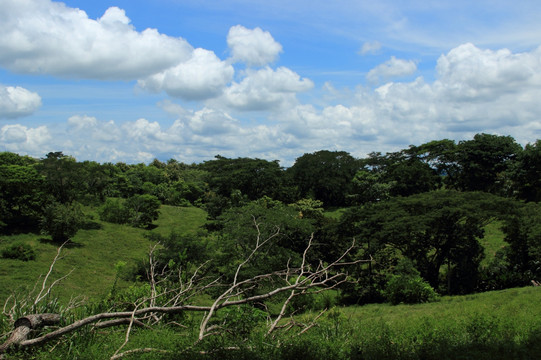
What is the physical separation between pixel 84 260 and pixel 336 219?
561 inches

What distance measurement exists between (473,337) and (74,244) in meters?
23.8

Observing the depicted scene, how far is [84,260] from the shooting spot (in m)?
21.9

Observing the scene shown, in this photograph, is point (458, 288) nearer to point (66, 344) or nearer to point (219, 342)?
point (219, 342)

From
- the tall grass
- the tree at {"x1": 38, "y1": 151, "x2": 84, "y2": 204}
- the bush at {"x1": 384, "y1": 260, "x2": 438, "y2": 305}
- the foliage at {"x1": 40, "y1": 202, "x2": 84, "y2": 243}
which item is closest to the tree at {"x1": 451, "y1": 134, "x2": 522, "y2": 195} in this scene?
the bush at {"x1": 384, "y1": 260, "x2": 438, "y2": 305}

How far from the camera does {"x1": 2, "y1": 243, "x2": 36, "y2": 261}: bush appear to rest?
64.5ft

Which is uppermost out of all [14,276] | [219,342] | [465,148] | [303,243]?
[465,148]

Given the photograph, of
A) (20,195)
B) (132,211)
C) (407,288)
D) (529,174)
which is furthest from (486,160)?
(20,195)

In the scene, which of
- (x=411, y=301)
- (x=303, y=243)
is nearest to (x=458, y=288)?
(x=411, y=301)

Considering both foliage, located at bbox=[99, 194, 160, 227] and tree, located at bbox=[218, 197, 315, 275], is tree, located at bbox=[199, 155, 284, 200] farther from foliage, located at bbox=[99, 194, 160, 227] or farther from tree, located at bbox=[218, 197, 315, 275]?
tree, located at bbox=[218, 197, 315, 275]

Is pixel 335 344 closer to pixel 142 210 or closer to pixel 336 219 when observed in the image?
pixel 336 219

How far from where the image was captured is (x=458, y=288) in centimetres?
1667

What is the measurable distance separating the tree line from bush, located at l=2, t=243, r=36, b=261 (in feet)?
10.5

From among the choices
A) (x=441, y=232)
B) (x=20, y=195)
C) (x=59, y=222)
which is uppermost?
(x=20, y=195)

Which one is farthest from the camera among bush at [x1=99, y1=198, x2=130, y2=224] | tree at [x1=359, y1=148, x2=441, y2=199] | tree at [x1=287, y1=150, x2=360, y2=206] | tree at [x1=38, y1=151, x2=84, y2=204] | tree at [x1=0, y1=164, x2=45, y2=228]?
tree at [x1=287, y1=150, x2=360, y2=206]
